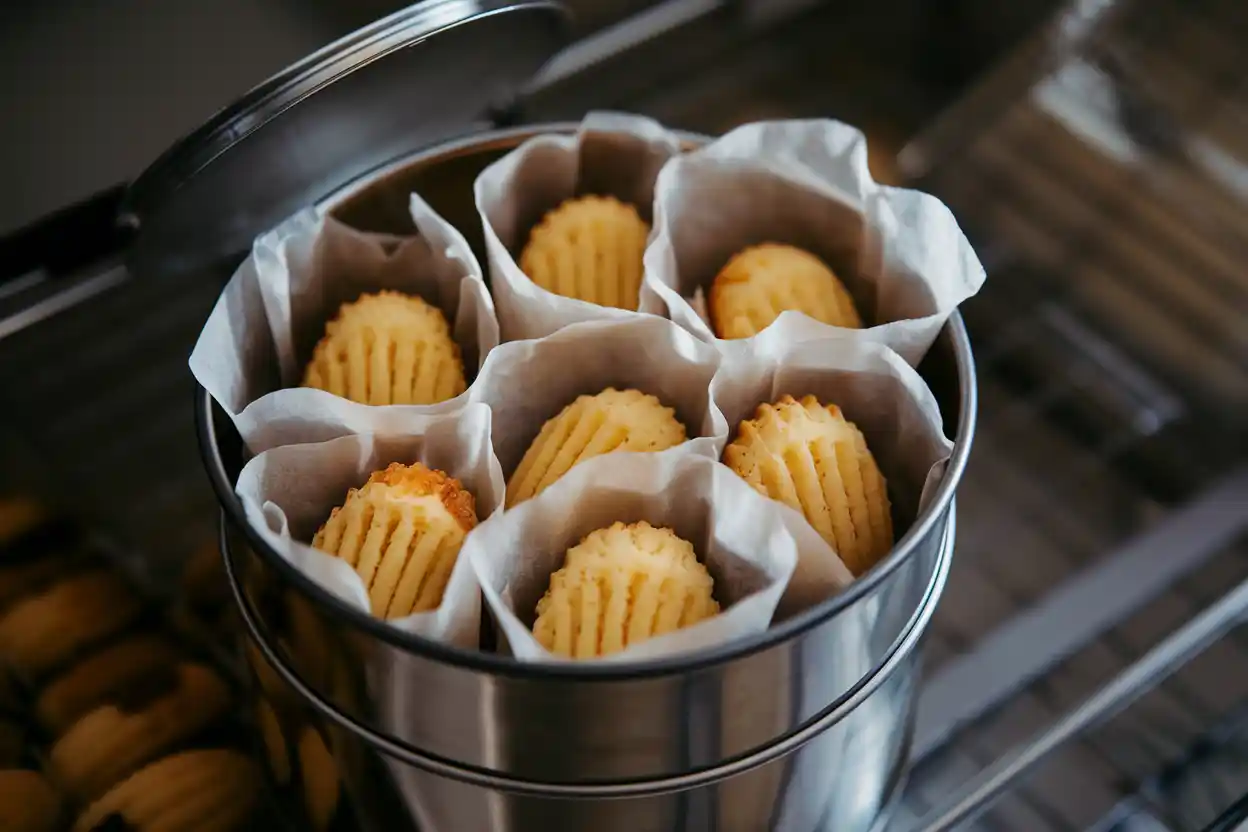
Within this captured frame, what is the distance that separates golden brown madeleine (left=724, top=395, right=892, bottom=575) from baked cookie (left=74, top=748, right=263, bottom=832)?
24cm

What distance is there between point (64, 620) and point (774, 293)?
326mm

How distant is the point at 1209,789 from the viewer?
21.3 inches

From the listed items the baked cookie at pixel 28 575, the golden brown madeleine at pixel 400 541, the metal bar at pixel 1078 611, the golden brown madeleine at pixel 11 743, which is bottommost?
the metal bar at pixel 1078 611

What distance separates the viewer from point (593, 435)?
1.46ft

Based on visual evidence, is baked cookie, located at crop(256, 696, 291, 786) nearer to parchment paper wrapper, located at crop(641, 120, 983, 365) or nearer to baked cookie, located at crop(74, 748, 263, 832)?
baked cookie, located at crop(74, 748, 263, 832)

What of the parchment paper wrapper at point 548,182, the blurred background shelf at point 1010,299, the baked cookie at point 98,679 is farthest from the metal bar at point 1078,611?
the baked cookie at point 98,679

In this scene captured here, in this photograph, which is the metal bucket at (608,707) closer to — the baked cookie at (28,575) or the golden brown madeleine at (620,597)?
the golden brown madeleine at (620,597)

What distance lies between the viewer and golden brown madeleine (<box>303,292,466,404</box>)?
1.54 feet

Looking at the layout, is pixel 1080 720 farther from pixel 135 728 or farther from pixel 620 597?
pixel 135 728

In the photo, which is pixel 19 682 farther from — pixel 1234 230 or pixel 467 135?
pixel 1234 230

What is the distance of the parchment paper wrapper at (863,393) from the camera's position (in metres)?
0.44

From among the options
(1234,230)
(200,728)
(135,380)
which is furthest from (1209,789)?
(135,380)

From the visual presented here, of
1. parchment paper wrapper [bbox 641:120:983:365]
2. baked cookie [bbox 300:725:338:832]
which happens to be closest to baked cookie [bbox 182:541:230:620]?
baked cookie [bbox 300:725:338:832]

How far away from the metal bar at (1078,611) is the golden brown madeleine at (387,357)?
0.86 ft
